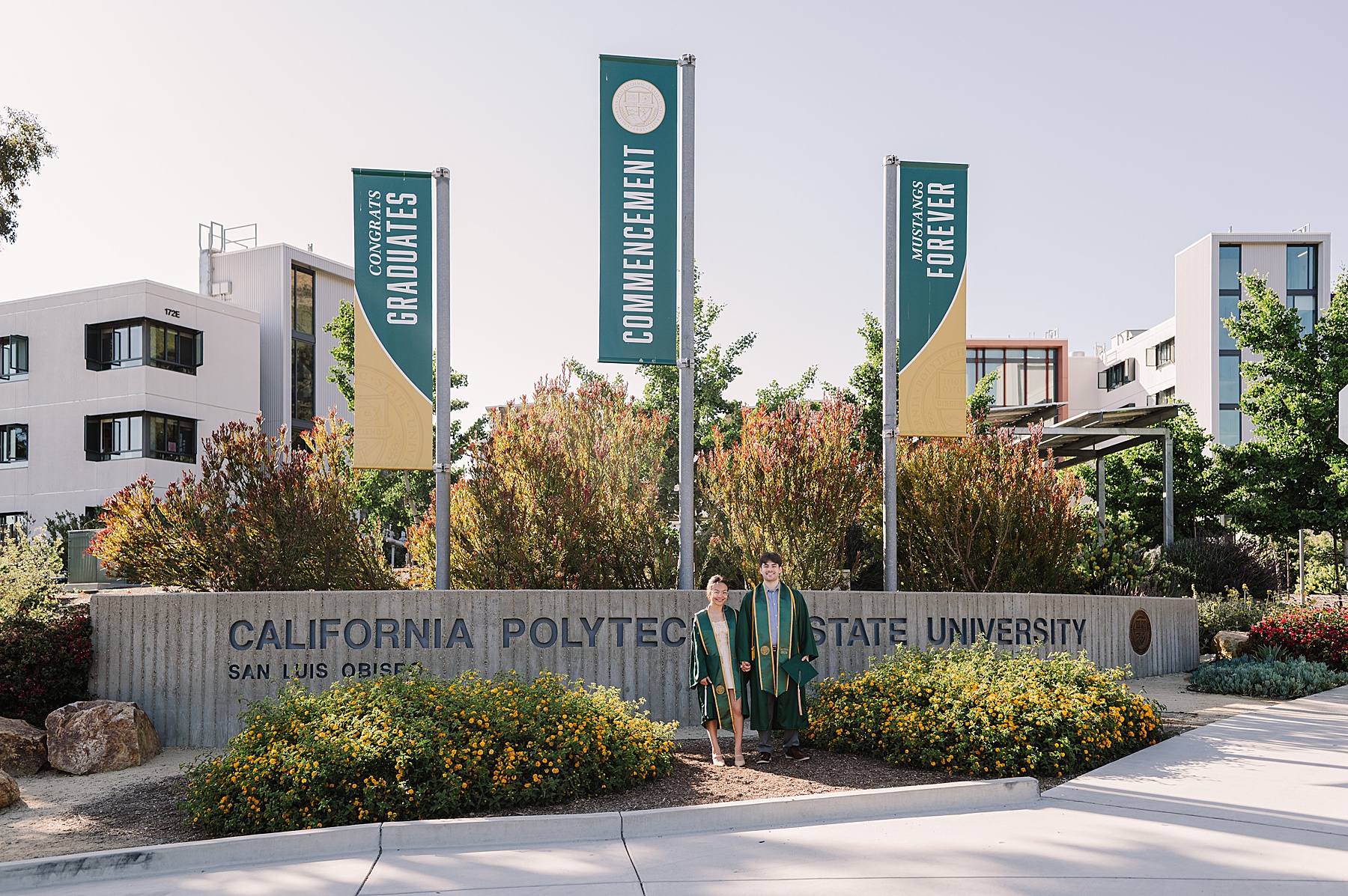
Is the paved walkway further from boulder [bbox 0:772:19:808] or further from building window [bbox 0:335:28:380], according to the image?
building window [bbox 0:335:28:380]

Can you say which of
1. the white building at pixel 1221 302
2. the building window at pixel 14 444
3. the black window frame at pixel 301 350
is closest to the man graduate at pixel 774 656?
the black window frame at pixel 301 350

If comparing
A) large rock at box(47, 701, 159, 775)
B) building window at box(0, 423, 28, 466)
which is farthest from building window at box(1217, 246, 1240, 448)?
large rock at box(47, 701, 159, 775)

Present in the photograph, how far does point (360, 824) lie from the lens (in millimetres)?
6004

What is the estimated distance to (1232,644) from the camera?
43.3ft

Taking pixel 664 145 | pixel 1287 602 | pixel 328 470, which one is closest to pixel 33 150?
pixel 328 470

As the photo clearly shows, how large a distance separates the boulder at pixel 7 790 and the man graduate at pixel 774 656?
541 centimetres

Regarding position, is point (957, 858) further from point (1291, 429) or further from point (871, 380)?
point (1291, 429)

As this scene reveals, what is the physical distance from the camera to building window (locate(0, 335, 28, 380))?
3556 cm

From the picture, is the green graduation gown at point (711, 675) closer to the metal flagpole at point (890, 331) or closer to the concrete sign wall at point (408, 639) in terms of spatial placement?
the concrete sign wall at point (408, 639)

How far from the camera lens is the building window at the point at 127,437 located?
34312 millimetres

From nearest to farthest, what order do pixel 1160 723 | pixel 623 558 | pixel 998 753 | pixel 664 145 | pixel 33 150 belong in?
pixel 998 753
pixel 1160 723
pixel 664 145
pixel 623 558
pixel 33 150

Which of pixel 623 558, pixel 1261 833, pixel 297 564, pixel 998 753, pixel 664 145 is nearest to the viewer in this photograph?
pixel 1261 833

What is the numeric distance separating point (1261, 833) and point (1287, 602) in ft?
40.9

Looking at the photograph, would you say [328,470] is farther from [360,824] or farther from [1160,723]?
[1160,723]
